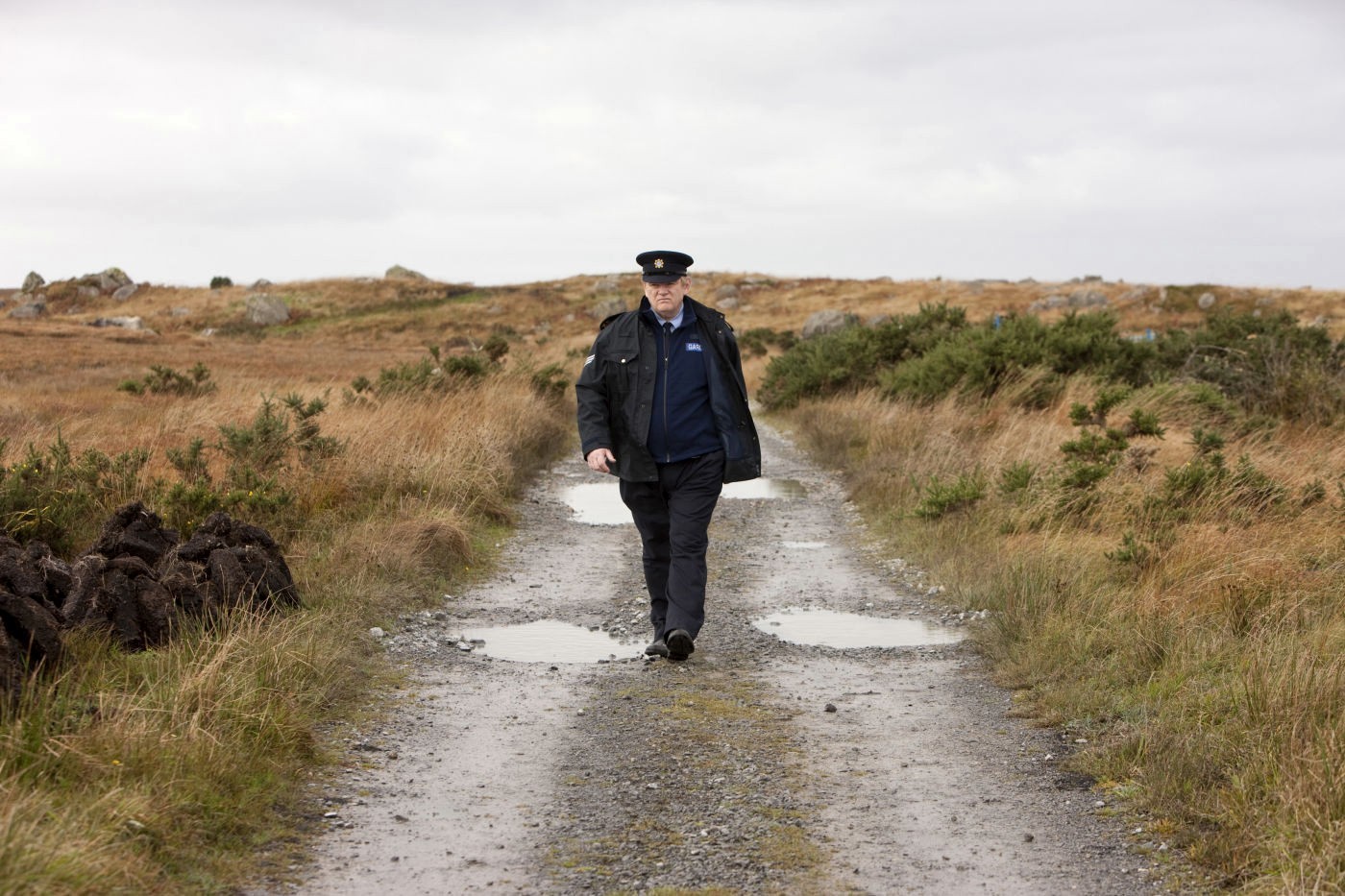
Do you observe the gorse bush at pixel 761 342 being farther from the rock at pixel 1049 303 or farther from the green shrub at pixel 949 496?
Answer: the green shrub at pixel 949 496

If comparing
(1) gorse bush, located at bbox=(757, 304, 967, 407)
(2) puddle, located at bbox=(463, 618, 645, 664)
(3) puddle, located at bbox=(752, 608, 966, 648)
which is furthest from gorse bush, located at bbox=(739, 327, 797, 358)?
(2) puddle, located at bbox=(463, 618, 645, 664)

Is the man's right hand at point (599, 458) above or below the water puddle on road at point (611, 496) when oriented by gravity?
above

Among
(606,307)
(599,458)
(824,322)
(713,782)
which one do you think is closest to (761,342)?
(824,322)

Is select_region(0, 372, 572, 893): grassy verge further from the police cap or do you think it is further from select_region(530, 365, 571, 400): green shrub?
select_region(530, 365, 571, 400): green shrub

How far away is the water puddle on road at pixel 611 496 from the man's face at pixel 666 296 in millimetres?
5431

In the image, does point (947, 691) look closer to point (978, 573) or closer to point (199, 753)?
point (978, 573)

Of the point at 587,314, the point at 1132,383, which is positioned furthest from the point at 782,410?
the point at 587,314

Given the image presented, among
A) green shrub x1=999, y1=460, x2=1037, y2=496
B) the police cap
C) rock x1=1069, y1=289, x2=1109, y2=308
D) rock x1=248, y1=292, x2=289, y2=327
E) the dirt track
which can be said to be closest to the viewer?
the dirt track

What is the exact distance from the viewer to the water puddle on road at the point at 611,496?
40.4 ft

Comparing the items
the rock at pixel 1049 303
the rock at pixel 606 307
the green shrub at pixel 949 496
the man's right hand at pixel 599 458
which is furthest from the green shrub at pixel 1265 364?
the rock at pixel 606 307

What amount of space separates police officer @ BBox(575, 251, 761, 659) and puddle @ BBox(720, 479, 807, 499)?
6.83 metres

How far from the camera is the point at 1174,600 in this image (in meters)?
6.59

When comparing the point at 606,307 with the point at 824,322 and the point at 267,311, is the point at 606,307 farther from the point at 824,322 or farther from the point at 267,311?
the point at 824,322

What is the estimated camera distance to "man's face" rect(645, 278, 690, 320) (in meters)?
6.55
